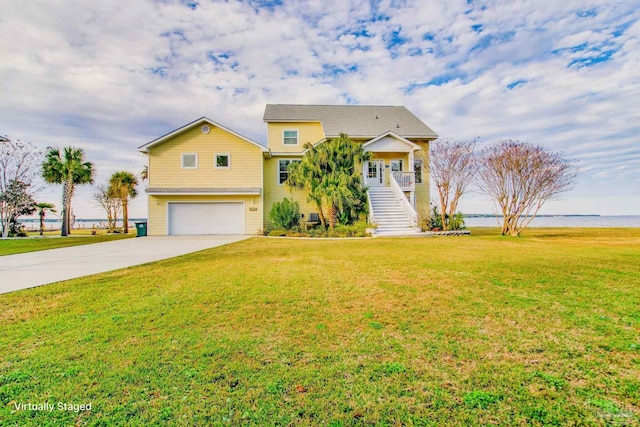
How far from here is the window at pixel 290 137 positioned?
22.0 m

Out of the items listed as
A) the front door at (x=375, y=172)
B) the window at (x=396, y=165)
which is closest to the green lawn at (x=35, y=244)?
the front door at (x=375, y=172)

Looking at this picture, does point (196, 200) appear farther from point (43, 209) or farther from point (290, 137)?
point (43, 209)

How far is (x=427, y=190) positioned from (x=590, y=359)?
766 inches

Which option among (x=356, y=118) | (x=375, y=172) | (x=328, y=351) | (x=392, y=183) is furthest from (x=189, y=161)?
(x=328, y=351)

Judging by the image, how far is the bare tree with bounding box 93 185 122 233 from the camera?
26.0 meters

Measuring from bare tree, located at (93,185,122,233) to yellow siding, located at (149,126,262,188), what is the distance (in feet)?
33.9

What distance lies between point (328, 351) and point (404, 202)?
605 inches

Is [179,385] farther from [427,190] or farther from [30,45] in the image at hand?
[427,190]

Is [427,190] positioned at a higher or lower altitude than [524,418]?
higher

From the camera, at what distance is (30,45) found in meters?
13.2

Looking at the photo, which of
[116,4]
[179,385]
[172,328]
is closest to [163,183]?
[116,4]

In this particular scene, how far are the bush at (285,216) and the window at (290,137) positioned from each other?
18.7 feet

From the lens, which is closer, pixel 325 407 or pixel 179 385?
pixel 325 407

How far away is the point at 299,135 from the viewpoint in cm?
2205
